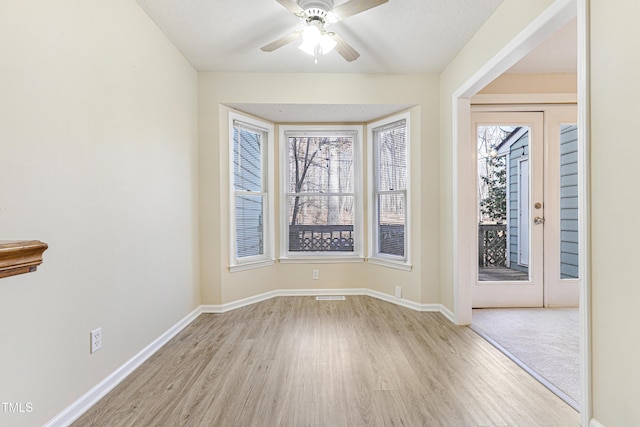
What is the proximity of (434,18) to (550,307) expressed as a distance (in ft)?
10.4

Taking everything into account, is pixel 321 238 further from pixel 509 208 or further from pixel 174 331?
pixel 509 208

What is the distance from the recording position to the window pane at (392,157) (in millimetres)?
3648

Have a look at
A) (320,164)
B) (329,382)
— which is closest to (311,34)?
(320,164)

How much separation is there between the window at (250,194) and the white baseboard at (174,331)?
423mm

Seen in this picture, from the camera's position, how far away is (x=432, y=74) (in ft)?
11.2

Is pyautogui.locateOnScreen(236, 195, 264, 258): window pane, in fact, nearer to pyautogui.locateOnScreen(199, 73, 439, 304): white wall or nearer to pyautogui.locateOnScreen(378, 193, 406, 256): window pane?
pyautogui.locateOnScreen(199, 73, 439, 304): white wall

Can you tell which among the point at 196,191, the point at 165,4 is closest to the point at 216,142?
the point at 196,191

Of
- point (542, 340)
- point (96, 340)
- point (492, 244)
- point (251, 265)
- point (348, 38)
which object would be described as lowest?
point (542, 340)

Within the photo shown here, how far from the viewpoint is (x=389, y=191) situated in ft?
12.4

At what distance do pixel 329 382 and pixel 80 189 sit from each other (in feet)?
6.08

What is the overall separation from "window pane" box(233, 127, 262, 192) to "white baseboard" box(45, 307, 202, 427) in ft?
5.58

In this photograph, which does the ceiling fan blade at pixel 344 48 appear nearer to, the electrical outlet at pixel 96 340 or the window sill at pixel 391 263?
the window sill at pixel 391 263

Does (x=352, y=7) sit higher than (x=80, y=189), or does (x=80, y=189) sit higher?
(x=352, y=7)

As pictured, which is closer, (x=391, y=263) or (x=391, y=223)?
(x=391, y=263)
